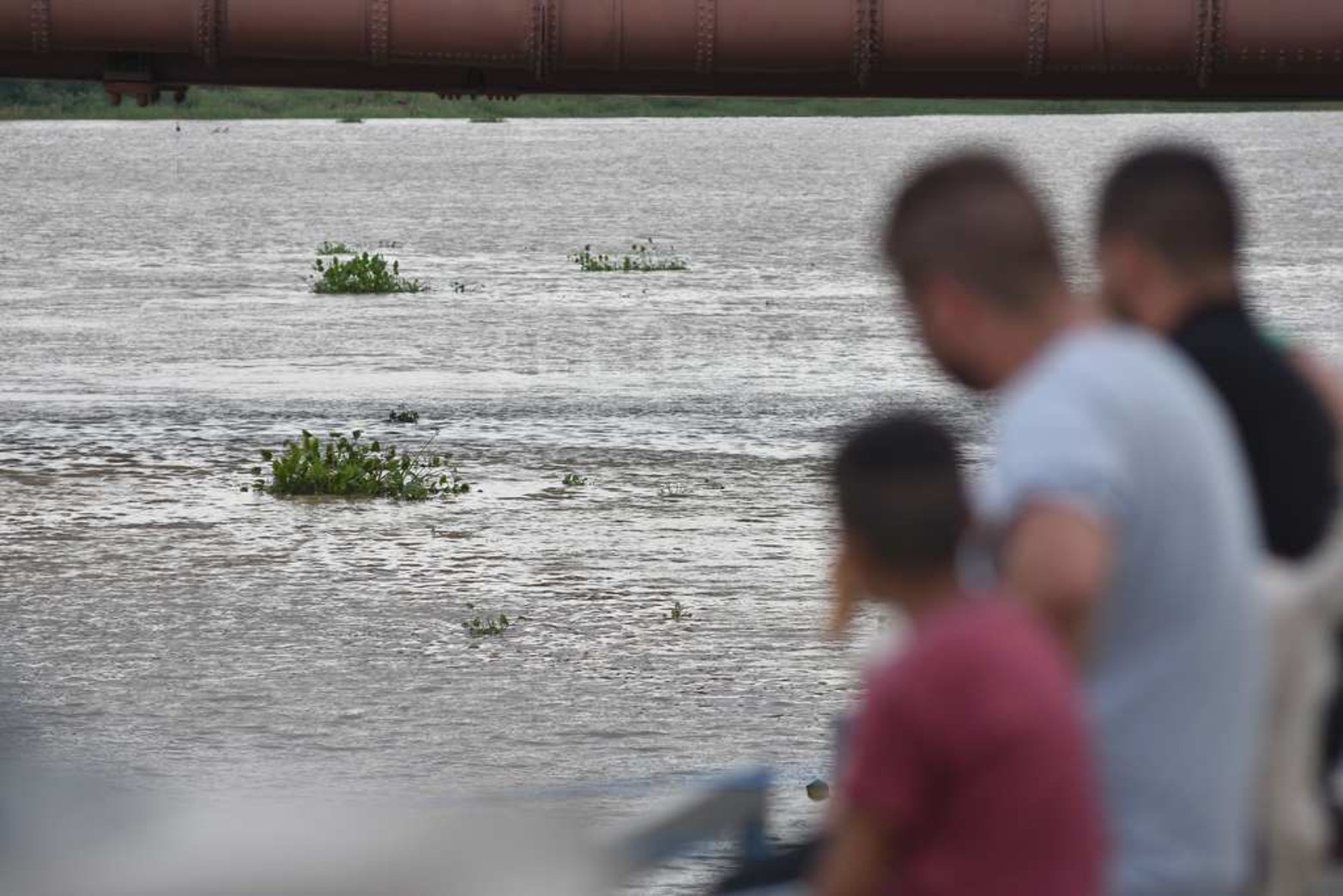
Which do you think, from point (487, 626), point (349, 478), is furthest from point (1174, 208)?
point (349, 478)

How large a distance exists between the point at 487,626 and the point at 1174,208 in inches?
541

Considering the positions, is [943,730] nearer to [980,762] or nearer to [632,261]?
[980,762]

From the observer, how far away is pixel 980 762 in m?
3.29

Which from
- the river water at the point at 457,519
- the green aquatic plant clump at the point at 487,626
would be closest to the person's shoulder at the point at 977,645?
the river water at the point at 457,519

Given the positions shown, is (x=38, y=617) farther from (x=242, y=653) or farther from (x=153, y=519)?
(x=153, y=519)

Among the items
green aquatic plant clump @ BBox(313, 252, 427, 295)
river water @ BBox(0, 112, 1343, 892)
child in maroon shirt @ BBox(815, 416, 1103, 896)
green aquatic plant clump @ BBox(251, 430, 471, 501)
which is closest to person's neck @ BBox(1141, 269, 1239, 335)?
child in maroon shirt @ BBox(815, 416, 1103, 896)

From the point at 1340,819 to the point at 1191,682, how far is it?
954mm

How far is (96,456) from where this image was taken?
2650cm

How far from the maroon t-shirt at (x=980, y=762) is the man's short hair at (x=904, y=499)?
0.38ft

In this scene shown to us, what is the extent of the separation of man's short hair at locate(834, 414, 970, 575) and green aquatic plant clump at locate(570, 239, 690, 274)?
179ft

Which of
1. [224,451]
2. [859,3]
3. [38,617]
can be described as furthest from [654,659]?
[224,451]

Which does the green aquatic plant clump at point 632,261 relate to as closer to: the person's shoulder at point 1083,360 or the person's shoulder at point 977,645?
the person's shoulder at point 1083,360

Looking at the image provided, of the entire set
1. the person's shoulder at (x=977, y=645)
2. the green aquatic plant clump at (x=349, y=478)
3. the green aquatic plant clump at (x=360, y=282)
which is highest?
the person's shoulder at (x=977, y=645)

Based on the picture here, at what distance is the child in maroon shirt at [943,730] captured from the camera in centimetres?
328
